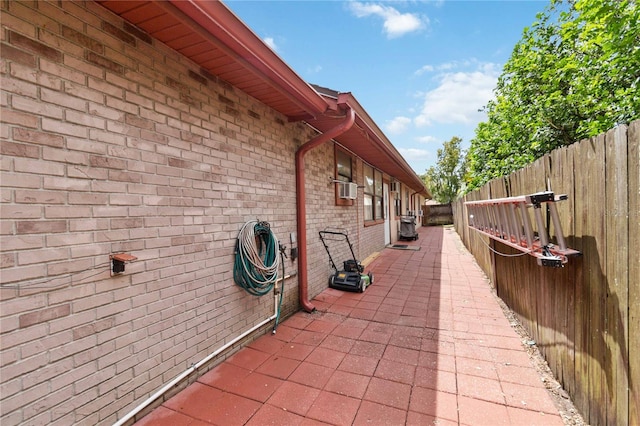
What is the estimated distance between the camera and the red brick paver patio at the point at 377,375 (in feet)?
6.35

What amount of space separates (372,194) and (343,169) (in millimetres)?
2366

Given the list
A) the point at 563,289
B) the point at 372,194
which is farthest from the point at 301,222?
the point at 372,194

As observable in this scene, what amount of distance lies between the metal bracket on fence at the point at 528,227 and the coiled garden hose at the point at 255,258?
2.25 m

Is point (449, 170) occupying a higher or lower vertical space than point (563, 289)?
higher

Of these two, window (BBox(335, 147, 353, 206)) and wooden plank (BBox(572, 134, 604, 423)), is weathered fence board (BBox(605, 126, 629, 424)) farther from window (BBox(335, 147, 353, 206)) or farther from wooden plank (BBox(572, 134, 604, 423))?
window (BBox(335, 147, 353, 206))

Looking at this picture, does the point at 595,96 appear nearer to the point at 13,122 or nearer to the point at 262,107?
the point at 262,107

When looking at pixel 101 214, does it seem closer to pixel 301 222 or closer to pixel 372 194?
pixel 301 222

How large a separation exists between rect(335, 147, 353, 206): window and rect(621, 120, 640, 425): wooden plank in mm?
4182

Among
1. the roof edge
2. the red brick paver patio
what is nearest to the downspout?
the red brick paver patio

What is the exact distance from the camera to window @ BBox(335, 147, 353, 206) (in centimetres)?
550

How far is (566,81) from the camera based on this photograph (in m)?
5.04

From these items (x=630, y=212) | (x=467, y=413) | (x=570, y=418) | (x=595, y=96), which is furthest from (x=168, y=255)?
(x=595, y=96)

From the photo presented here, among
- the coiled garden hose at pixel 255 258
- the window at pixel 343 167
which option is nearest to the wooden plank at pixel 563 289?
the coiled garden hose at pixel 255 258

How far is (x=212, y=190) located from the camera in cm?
253
